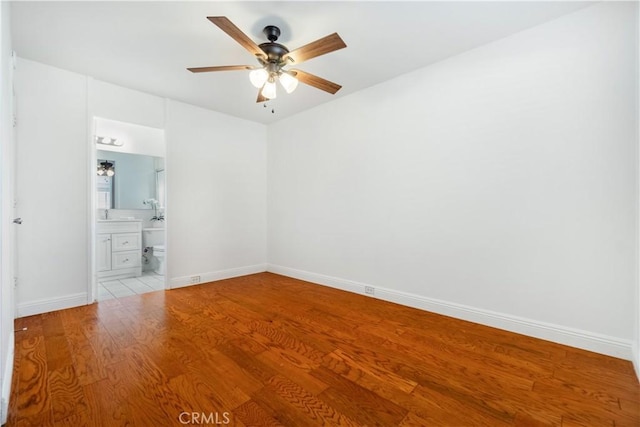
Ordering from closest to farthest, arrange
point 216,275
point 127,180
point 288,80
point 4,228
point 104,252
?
point 4,228 → point 288,80 → point 216,275 → point 104,252 → point 127,180

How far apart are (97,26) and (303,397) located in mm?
3120

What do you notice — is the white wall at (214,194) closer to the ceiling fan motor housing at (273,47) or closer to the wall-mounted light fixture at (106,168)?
the wall-mounted light fixture at (106,168)

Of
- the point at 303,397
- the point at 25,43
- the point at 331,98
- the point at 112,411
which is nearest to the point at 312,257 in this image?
the point at 331,98

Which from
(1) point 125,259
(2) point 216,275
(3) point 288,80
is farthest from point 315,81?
(1) point 125,259

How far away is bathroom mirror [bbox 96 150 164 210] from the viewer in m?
4.53

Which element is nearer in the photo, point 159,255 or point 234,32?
point 234,32

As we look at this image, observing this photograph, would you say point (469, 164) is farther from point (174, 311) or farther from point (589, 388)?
point (174, 311)

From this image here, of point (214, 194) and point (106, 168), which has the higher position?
point (106, 168)

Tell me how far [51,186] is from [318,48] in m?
3.05

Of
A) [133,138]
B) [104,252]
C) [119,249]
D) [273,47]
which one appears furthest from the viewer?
[133,138]

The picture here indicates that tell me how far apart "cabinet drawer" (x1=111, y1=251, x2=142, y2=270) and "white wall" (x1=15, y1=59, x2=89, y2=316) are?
150cm

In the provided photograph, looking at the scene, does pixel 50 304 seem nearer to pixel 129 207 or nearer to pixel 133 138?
pixel 129 207

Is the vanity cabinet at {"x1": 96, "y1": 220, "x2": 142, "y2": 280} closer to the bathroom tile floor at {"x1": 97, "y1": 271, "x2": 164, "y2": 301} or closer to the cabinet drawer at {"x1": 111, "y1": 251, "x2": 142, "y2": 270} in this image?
the cabinet drawer at {"x1": 111, "y1": 251, "x2": 142, "y2": 270}

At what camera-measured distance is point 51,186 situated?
281 cm
